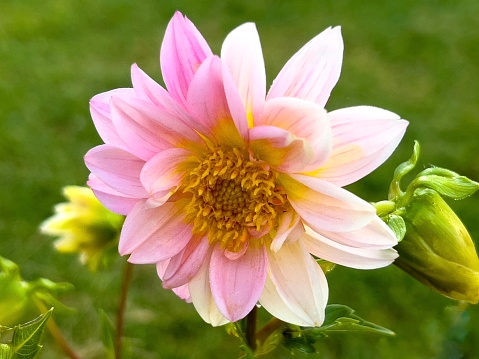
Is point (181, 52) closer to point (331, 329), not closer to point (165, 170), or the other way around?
point (165, 170)

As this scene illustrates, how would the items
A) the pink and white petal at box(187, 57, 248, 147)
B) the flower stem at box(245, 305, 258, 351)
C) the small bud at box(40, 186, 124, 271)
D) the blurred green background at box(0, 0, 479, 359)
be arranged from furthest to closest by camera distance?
the blurred green background at box(0, 0, 479, 359)
the small bud at box(40, 186, 124, 271)
the flower stem at box(245, 305, 258, 351)
the pink and white petal at box(187, 57, 248, 147)

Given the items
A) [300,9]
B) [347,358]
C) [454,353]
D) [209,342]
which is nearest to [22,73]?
[300,9]

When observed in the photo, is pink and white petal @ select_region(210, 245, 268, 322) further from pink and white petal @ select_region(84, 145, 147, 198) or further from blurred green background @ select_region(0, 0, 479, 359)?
blurred green background @ select_region(0, 0, 479, 359)

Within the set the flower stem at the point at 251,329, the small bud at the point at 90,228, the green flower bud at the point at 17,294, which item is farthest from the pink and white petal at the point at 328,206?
the small bud at the point at 90,228

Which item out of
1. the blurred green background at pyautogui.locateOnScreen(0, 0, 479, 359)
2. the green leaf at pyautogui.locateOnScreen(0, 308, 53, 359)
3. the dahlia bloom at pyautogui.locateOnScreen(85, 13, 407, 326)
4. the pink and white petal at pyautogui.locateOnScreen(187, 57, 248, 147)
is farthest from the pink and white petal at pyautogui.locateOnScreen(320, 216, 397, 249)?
the blurred green background at pyautogui.locateOnScreen(0, 0, 479, 359)

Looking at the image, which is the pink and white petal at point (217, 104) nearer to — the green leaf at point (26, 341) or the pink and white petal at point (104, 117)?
the pink and white petal at point (104, 117)

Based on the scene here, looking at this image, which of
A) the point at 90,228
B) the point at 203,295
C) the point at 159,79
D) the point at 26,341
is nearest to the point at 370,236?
the point at 203,295
